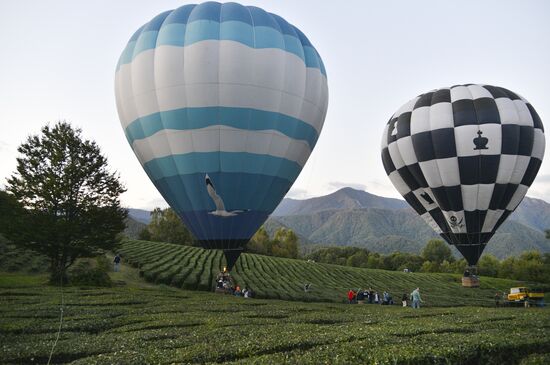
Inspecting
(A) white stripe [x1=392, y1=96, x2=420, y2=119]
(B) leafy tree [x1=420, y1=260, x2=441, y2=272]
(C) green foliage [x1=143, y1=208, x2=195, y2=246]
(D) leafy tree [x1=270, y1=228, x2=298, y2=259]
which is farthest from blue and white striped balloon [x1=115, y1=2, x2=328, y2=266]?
(B) leafy tree [x1=420, y1=260, x2=441, y2=272]

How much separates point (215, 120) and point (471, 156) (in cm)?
1685

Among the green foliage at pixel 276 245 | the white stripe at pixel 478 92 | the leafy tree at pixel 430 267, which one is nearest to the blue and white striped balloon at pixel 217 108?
the white stripe at pixel 478 92

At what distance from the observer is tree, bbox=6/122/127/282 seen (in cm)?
2334

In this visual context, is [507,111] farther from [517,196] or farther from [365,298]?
[365,298]

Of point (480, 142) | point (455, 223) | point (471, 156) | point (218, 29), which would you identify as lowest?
point (455, 223)

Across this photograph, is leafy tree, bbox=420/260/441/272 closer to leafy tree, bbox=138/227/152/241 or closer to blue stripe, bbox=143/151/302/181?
leafy tree, bbox=138/227/152/241

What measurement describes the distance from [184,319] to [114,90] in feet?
49.6

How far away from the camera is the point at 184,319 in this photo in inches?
500

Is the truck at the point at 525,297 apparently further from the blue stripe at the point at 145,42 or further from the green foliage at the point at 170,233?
the green foliage at the point at 170,233

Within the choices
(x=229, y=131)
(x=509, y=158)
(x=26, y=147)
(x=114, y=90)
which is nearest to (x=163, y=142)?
(x=229, y=131)

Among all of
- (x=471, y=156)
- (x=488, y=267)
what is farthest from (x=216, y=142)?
(x=488, y=267)

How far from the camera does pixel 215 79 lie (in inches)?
757

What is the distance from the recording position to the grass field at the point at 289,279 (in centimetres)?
2797

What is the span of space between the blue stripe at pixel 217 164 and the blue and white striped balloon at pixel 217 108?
49mm
